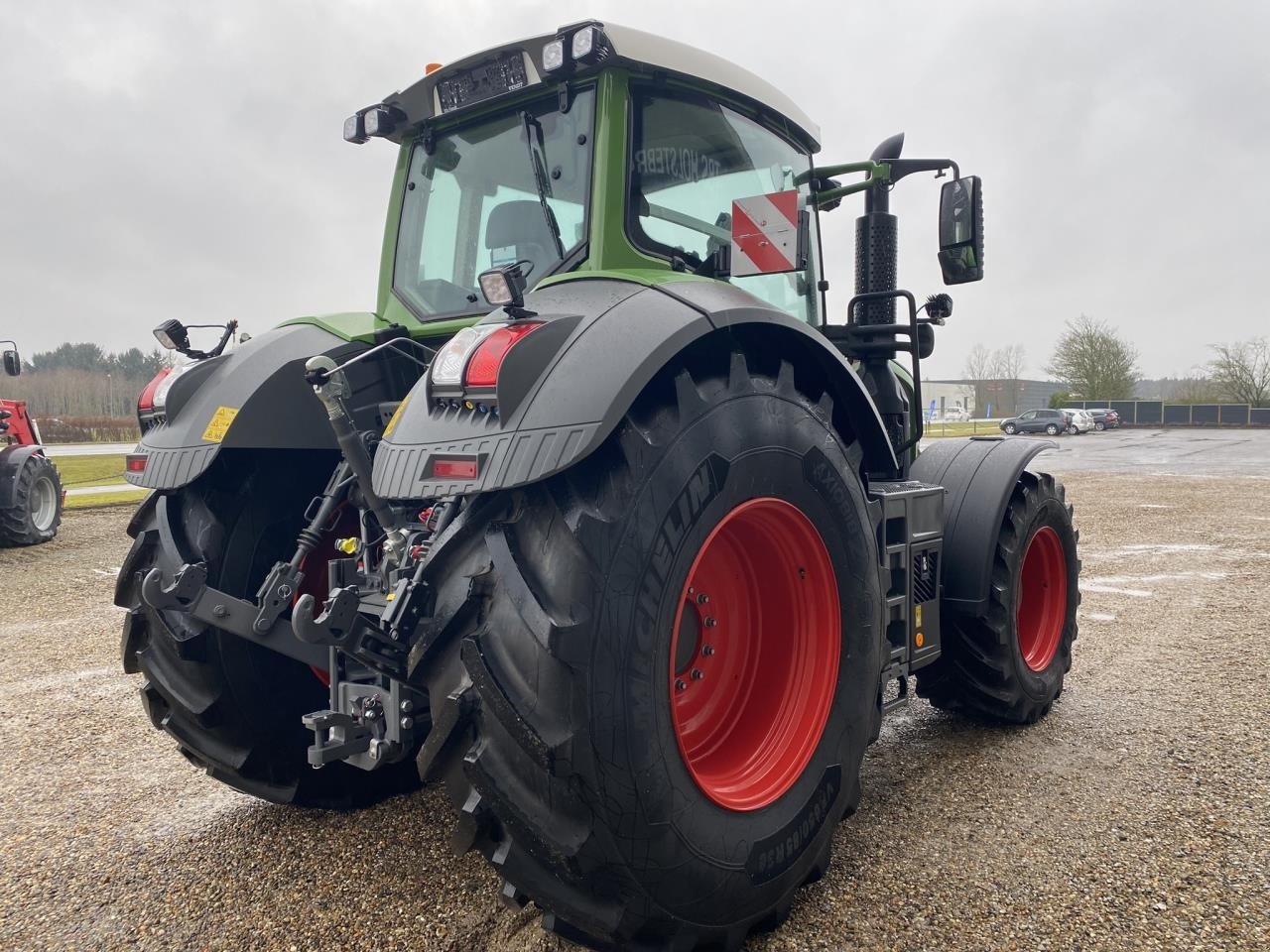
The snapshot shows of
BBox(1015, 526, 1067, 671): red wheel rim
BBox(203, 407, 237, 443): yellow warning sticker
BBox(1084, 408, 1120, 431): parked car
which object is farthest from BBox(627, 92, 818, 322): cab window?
BBox(1084, 408, 1120, 431): parked car

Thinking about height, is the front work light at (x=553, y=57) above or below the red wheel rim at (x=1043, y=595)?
above

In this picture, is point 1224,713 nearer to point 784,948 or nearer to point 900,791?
point 900,791

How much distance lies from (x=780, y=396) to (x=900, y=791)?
161 cm

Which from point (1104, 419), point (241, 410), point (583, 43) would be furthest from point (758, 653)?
point (1104, 419)

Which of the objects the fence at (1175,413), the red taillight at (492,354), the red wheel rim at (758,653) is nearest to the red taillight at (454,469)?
the red taillight at (492,354)

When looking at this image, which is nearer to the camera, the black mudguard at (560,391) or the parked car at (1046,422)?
the black mudguard at (560,391)

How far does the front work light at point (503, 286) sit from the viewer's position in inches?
74.4

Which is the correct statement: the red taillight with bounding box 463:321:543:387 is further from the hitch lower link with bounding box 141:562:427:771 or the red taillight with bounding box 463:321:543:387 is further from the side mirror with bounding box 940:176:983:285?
the side mirror with bounding box 940:176:983:285

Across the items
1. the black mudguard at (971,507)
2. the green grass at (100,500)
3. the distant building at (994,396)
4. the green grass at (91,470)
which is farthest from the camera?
the distant building at (994,396)

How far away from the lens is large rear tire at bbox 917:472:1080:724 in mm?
3480

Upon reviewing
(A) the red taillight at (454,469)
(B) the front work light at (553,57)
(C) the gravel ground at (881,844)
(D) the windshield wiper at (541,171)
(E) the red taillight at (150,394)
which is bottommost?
(C) the gravel ground at (881,844)

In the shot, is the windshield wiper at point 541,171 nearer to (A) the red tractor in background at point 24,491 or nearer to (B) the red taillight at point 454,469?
(B) the red taillight at point 454,469

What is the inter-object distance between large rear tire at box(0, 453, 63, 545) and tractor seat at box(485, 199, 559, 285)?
902cm

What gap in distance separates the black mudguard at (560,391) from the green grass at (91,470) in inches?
650
